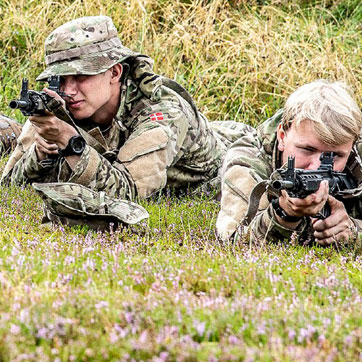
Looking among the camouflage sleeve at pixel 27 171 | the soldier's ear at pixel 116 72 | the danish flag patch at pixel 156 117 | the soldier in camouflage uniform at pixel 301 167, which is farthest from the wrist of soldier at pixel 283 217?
the camouflage sleeve at pixel 27 171

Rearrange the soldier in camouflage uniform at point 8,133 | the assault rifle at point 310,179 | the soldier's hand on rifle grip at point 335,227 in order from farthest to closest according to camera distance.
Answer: the soldier in camouflage uniform at point 8,133, the soldier's hand on rifle grip at point 335,227, the assault rifle at point 310,179

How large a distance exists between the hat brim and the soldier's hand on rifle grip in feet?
7.65

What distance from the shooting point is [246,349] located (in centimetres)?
242

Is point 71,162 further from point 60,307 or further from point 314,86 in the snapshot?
point 60,307

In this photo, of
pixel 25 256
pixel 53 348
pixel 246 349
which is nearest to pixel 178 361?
pixel 246 349

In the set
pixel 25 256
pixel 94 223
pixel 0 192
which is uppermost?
pixel 25 256

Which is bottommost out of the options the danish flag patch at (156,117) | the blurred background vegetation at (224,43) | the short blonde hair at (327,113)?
the blurred background vegetation at (224,43)

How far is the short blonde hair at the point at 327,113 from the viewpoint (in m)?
4.30

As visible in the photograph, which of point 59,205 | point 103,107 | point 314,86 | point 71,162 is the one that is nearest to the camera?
point 314,86

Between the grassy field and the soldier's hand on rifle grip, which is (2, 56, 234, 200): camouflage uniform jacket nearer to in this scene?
the grassy field

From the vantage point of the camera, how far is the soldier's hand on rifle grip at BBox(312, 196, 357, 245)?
174 inches

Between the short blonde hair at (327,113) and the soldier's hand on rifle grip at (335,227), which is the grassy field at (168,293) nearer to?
the soldier's hand on rifle grip at (335,227)

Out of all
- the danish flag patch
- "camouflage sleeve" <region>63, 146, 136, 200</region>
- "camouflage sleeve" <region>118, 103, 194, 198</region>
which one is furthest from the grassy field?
the danish flag patch

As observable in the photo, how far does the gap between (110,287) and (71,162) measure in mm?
2551
